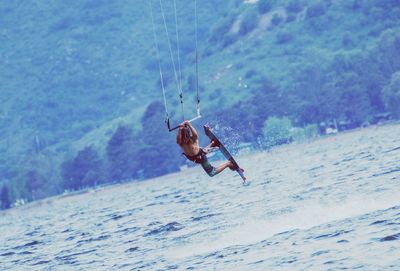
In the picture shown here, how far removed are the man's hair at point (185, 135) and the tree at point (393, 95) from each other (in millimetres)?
150150

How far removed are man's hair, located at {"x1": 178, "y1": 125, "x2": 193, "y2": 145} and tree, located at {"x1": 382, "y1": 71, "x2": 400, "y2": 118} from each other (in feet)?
493

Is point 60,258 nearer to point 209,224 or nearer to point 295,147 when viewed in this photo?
point 209,224

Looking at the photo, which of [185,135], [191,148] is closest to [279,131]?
[191,148]

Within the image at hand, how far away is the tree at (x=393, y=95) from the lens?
7028 inches

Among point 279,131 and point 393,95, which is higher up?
point 393,95

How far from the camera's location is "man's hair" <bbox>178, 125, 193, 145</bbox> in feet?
107

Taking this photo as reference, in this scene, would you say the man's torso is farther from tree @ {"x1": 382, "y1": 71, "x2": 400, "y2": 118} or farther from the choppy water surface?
tree @ {"x1": 382, "y1": 71, "x2": 400, "y2": 118}

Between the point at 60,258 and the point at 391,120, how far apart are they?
145 meters

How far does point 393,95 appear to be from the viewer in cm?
17975

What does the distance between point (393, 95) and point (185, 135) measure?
152 m

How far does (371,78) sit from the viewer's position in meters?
198

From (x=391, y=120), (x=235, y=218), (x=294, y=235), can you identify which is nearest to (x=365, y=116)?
(x=391, y=120)

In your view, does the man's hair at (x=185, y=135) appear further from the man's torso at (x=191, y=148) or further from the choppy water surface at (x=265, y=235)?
the choppy water surface at (x=265, y=235)

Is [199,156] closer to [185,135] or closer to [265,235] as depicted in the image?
[185,135]
